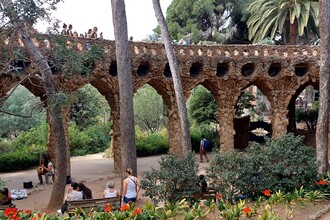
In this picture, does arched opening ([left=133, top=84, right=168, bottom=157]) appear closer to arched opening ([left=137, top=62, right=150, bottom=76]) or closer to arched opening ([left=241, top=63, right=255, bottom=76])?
arched opening ([left=241, top=63, right=255, bottom=76])

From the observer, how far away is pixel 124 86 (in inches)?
482

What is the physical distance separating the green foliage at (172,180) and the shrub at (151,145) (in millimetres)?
15350

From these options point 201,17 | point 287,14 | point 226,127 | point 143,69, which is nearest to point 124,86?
point 143,69

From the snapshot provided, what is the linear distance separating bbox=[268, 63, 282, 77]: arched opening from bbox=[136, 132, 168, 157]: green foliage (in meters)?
7.55

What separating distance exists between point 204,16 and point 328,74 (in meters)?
26.5

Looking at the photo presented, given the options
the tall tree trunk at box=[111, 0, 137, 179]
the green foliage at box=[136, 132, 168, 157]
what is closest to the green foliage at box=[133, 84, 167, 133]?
the green foliage at box=[136, 132, 168, 157]

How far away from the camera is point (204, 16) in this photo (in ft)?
126

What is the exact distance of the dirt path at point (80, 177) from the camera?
46.4 feet

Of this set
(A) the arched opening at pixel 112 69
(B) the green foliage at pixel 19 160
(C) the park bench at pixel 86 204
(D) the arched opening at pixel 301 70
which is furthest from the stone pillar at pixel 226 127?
(C) the park bench at pixel 86 204

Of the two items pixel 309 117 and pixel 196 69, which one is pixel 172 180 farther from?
pixel 309 117

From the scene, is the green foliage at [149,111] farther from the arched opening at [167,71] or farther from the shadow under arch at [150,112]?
the arched opening at [167,71]

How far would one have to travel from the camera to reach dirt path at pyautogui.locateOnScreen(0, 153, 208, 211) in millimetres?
14133

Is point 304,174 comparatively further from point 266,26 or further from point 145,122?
point 145,122

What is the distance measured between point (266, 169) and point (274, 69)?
1292 centimetres
